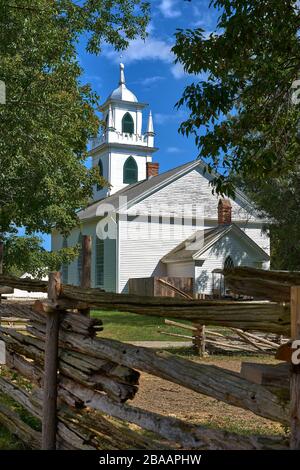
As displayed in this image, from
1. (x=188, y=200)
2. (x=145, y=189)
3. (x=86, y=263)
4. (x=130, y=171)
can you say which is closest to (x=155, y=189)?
(x=145, y=189)

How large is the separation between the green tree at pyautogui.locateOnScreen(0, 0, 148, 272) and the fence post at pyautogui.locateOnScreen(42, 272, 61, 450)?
6.96 m

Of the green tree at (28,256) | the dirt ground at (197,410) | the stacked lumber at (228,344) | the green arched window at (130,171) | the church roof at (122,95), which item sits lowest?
the dirt ground at (197,410)

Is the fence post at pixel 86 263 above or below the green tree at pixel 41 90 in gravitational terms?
below

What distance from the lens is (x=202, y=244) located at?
100 ft

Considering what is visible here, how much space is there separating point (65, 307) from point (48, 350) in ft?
1.36

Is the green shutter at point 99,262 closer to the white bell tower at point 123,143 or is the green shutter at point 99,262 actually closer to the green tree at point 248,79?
the white bell tower at point 123,143

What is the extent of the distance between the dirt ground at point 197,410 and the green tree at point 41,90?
5304mm

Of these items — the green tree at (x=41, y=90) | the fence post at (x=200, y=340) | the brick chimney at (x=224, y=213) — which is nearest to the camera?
the green tree at (x=41, y=90)

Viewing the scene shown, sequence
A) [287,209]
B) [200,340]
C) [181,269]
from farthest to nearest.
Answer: [181,269] → [287,209] → [200,340]

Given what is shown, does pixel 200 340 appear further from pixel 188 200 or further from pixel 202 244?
pixel 188 200

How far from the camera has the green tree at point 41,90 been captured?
434 inches

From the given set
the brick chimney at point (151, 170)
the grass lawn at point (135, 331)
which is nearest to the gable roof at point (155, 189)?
the brick chimney at point (151, 170)

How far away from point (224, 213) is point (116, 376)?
28164 mm
